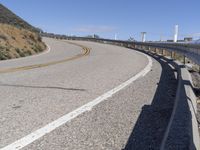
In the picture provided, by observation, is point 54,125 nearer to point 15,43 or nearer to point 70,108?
point 70,108

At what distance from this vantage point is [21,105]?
320 inches

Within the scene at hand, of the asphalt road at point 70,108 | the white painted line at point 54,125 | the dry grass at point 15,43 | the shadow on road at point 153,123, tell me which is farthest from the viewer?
the dry grass at point 15,43

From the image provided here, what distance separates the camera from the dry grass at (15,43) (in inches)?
1010

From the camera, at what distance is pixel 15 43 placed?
30094 millimetres

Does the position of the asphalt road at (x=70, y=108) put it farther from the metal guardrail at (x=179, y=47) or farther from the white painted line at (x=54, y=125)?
the metal guardrail at (x=179, y=47)

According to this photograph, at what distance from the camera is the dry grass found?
1010 inches

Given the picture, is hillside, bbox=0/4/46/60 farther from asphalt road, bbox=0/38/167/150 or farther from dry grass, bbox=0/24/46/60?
asphalt road, bbox=0/38/167/150

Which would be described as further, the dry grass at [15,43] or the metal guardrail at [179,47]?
the dry grass at [15,43]

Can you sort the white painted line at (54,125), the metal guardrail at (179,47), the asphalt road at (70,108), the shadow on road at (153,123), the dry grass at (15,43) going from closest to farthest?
the white painted line at (54,125) < the shadow on road at (153,123) < the asphalt road at (70,108) < the metal guardrail at (179,47) < the dry grass at (15,43)

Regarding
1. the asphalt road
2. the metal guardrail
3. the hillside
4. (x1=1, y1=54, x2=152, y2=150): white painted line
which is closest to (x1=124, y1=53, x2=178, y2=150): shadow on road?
the asphalt road

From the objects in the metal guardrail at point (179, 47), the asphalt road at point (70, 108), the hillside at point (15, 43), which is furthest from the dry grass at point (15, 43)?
the asphalt road at point (70, 108)

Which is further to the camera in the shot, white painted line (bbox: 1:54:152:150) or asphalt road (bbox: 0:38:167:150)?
asphalt road (bbox: 0:38:167:150)

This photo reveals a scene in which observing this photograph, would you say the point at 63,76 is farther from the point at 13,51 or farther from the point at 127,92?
the point at 13,51

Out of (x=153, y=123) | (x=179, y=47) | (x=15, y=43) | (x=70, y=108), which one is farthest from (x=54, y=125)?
(x=15, y=43)
